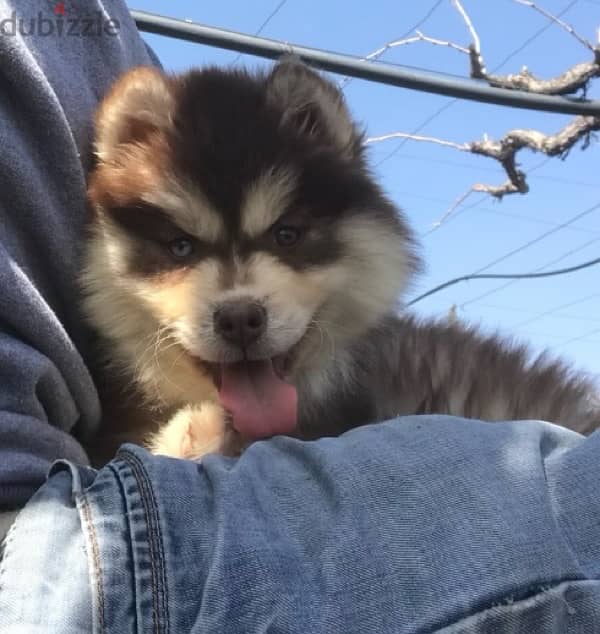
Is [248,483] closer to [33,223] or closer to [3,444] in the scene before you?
[3,444]

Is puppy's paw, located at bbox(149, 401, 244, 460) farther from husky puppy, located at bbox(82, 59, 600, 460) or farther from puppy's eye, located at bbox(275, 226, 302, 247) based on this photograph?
puppy's eye, located at bbox(275, 226, 302, 247)

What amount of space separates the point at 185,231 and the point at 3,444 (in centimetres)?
93

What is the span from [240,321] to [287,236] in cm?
36

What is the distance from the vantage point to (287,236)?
2.17 meters

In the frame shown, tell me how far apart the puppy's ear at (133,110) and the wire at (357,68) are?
55cm

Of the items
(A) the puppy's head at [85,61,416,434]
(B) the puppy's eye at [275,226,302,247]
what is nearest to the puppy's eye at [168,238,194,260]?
(A) the puppy's head at [85,61,416,434]

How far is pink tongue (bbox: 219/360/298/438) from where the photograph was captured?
187 cm

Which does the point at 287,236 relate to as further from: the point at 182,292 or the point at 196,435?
the point at 196,435

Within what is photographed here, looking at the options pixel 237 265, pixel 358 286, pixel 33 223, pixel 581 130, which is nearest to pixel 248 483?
pixel 33 223

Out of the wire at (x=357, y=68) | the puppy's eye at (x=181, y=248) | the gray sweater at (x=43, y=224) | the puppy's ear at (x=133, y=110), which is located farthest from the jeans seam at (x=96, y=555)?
the wire at (x=357, y=68)

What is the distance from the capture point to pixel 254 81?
2.34 metres

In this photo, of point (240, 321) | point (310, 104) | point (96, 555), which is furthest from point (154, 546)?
point (310, 104)

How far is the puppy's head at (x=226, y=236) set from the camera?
198cm

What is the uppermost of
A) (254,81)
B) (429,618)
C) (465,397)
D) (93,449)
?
(254,81)
